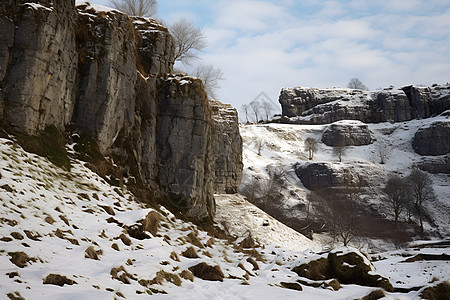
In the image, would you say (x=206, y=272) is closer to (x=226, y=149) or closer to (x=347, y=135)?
(x=226, y=149)

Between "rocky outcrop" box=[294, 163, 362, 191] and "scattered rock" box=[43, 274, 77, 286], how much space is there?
58139 mm

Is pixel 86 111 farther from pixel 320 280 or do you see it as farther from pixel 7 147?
pixel 320 280

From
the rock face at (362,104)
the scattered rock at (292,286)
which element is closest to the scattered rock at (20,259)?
the scattered rock at (292,286)

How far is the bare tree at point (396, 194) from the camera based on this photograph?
5275cm

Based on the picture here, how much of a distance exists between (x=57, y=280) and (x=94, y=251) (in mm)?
2291

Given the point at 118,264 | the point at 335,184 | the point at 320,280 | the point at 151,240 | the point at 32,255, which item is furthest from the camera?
Result: the point at 335,184

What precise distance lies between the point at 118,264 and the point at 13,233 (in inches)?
93.2

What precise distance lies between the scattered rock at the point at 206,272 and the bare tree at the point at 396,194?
159 ft

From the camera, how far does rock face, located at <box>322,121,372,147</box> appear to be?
81.1 meters

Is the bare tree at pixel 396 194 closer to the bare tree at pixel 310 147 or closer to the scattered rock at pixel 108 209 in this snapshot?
the bare tree at pixel 310 147

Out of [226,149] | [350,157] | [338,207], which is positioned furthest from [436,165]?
[226,149]

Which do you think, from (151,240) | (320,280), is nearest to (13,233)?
A: (151,240)

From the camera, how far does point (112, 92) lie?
18281 millimetres

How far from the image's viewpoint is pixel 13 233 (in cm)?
740
